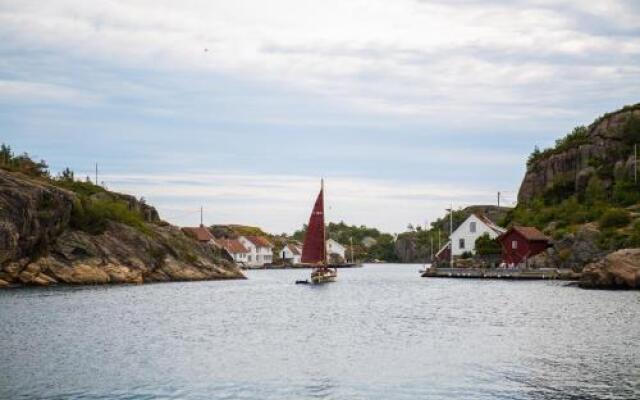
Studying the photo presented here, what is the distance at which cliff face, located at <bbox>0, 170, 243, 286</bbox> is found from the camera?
94.8m

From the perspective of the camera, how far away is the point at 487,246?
137m

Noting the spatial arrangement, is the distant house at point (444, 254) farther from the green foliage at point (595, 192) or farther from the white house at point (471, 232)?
the green foliage at point (595, 192)

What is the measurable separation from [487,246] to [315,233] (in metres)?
41.6

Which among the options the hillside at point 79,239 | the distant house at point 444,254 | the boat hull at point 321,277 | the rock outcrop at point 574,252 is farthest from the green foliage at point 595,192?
the hillside at point 79,239

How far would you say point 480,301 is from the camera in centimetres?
7650

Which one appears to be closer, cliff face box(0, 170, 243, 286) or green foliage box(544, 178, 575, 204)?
cliff face box(0, 170, 243, 286)

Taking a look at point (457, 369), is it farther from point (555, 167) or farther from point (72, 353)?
point (555, 167)

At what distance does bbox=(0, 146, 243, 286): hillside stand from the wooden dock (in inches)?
1385

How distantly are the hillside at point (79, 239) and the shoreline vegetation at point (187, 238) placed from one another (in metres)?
0.15

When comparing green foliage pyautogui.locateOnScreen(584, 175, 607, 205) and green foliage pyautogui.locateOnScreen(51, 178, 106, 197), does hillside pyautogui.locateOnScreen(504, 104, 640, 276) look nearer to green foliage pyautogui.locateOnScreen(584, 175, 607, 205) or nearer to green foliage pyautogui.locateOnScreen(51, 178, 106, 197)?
green foliage pyautogui.locateOnScreen(584, 175, 607, 205)

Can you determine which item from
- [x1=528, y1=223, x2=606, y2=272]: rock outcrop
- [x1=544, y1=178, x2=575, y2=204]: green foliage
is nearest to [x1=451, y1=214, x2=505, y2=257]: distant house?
[x1=544, y1=178, x2=575, y2=204]: green foliage

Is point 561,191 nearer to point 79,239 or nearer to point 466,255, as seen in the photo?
point 466,255

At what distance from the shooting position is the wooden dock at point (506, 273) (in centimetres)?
11438

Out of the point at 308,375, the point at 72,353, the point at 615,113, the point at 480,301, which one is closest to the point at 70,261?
the point at 480,301
